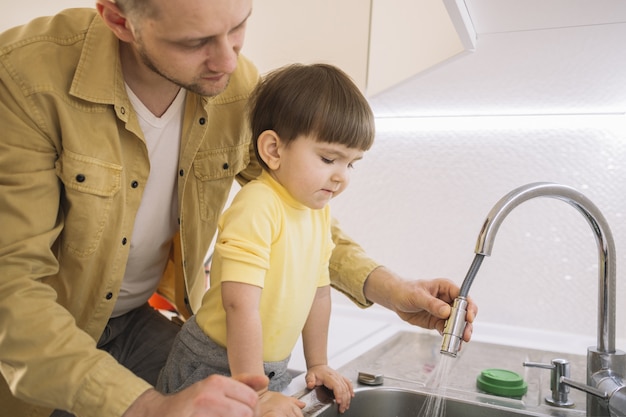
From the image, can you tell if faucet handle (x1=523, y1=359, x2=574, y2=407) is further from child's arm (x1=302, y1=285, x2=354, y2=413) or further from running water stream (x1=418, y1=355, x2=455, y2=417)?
child's arm (x1=302, y1=285, x2=354, y2=413)

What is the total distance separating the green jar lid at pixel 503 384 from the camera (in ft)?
3.74

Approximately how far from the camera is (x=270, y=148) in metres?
0.91

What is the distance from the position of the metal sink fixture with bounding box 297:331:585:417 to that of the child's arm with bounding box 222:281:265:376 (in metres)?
0.13

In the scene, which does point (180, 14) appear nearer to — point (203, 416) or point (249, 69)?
point (249, 69)

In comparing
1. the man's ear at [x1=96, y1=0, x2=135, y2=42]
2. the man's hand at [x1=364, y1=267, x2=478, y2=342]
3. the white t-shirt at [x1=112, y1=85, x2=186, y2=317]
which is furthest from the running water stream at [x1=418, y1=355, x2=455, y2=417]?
the man's ear at [x1=96, y1=0, x2=135, y2=42]

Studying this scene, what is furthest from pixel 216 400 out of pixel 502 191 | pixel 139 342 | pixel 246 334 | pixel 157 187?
pixel 502 191

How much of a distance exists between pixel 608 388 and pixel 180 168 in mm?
763

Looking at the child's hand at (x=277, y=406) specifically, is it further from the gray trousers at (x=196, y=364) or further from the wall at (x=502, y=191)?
the wall at (x=502, y=191)

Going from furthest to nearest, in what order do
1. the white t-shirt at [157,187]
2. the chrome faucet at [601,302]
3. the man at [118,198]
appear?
1. the white t-shirt at [157,187]
2. the chrome faucet at [601,302]
3. the man at [118,198]

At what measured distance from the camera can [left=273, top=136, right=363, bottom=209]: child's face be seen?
88 centimetres

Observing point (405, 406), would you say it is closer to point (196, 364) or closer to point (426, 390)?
point (426, 390)

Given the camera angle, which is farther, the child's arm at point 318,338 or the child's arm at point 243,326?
the child's arm at point 318,338

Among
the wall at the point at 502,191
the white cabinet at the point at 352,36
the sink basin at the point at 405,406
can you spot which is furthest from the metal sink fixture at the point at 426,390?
the white cabinet at the point at 352,36

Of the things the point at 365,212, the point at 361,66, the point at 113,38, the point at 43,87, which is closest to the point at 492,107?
the point at 361,66
